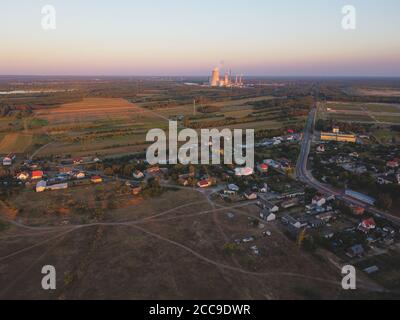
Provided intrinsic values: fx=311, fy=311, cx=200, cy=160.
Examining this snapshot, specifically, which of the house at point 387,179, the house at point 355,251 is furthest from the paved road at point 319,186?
the house at point 355,251

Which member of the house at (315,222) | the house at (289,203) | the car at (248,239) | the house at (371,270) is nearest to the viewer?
the house at (371,270)

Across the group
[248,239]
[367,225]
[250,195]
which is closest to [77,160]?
[250,195]

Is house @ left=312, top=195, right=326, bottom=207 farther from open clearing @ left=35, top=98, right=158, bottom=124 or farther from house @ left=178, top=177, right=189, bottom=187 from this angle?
open clearing @ left=35, top=98, right=158, bottom=124

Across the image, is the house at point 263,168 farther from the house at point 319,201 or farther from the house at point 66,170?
the house at point 66,170

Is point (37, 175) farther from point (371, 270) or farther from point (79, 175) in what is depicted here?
point (371, 270)

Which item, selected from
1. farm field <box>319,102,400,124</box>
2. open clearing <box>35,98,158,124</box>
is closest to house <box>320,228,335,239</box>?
farm field <box>319,102,400,124</box>

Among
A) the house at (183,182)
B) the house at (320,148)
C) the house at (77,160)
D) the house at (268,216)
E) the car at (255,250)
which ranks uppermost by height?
the house at (320,148)
